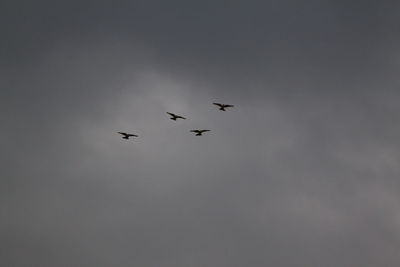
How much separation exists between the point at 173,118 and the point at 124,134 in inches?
692

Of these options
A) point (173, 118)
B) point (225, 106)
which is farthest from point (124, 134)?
point (225, 106)

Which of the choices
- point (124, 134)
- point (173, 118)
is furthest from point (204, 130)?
point (124, 134)

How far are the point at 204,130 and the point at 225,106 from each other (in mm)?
9691

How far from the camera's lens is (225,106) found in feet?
513

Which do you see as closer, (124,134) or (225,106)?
(225,106)

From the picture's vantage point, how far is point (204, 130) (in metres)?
161

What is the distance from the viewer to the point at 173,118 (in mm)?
159000

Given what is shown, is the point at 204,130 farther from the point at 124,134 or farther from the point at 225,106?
the point at 124,134

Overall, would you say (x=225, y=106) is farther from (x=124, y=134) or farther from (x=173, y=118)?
(x=124, y=134)

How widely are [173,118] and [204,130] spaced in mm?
9477

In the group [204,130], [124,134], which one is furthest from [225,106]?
[124,134]
